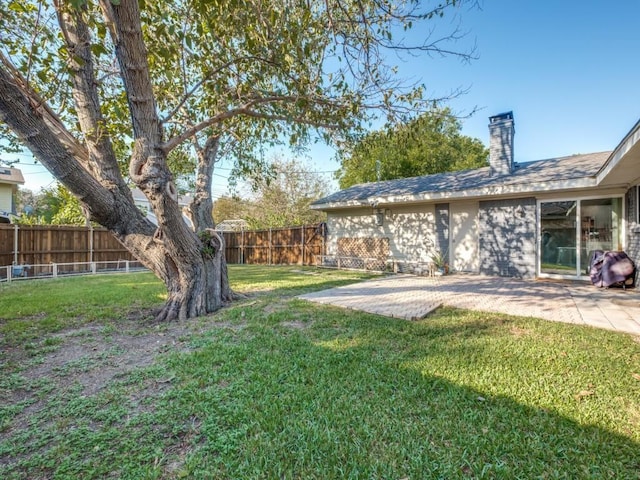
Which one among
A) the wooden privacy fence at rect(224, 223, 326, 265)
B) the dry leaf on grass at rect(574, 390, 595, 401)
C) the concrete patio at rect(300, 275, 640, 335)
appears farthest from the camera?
the wooden privacy fence at rect(224, 223, 326, 265)

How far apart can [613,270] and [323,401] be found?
7.90m

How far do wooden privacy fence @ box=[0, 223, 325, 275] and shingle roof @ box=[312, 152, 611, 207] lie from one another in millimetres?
2559

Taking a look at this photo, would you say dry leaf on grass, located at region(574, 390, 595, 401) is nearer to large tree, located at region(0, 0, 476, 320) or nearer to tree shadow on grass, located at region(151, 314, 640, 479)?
tree shadow on grass, located at region(151, 314, 640, 479)

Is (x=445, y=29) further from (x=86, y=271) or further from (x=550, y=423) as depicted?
(x=86, y=271)

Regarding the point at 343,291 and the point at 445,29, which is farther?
the point at 343,291

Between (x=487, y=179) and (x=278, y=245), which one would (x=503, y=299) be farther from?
(x=278, y=245)

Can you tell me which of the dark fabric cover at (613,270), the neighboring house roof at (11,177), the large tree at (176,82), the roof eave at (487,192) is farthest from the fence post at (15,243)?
the dark fabric cover at (613,270)

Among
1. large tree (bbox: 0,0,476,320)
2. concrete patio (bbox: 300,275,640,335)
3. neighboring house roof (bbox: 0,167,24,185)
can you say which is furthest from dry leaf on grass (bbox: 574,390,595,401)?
neighboring house roof (bbox: 0,167,24,185)

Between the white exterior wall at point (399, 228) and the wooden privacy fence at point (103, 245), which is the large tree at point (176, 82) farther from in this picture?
the wooden privacy fence at point (103, 245)

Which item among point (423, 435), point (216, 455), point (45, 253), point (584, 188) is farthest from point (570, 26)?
point (45, 253)

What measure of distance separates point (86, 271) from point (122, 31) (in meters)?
11.9

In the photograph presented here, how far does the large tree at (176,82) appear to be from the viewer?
11.4ft

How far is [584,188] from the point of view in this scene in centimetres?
754

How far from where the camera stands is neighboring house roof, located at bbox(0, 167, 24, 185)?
44.8ft
